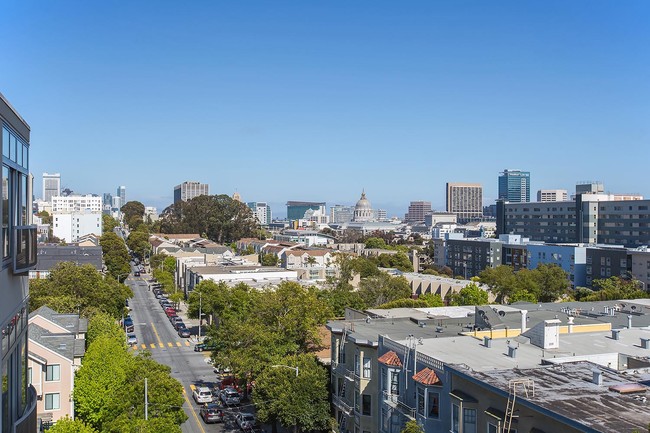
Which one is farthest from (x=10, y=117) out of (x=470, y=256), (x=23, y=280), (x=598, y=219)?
(x=598, y=219)

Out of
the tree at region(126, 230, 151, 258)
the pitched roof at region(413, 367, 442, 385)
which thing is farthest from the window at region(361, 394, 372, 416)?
the tree at region(126, 230, 151, 258)

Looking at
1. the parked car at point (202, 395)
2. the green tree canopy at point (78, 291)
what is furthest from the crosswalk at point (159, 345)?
the parked car at point (202, 395)

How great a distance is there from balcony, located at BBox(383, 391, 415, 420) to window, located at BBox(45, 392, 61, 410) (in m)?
17.2

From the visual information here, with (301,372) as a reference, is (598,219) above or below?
above

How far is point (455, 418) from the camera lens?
21.9 m

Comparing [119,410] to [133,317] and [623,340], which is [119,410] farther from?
[133,317]

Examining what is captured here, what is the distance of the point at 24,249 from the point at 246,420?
23826 mm

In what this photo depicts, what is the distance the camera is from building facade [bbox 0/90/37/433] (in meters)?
13.1

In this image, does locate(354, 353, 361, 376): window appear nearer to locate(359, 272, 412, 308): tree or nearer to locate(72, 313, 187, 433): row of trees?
locate(72, 313, 187, 433): row of trees

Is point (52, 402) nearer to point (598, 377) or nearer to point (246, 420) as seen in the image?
point (246, 420)

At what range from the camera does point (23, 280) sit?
1619 centimetres

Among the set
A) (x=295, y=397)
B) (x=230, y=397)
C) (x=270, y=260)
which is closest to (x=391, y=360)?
(x=295, y=397)

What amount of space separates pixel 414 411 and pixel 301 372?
932cm

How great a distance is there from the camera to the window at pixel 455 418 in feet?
70.9
